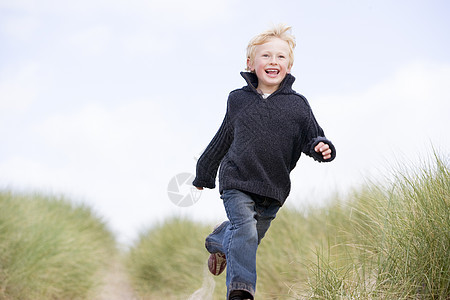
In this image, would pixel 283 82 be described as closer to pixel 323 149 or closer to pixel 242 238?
pixel 323 149

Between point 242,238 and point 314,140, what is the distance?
0.64 metres

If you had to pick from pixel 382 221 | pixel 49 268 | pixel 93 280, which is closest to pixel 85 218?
pixel 93 280

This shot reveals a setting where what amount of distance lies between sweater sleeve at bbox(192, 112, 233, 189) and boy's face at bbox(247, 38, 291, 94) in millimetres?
339

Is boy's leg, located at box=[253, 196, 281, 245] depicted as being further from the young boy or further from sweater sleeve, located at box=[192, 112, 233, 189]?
sweater sleeve, located at box=[192, 112, 233, 189]

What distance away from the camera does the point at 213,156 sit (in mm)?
3018

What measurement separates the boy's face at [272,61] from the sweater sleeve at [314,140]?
30cm

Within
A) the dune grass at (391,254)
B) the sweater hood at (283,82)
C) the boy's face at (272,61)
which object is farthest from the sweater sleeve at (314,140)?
the dune grass at (391,254)

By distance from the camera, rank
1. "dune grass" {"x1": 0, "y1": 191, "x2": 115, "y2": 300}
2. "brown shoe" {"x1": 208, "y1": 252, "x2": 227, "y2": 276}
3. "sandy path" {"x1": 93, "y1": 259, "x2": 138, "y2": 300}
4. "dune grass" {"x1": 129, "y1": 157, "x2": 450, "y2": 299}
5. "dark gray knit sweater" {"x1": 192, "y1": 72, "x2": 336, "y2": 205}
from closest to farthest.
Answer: "dark gray knit sweater" {"x1": 192, "y1": 72, "x2": 336, "y2": 205} < "dune grass" {"x1": 129, "y1": 157, "x2": 450, "y2": 299} < "brown shoe" {"x1": 208, "y1": 252, "x2": 227, "y2": 276} < "dune grass" {"x1": 0, "y1": 191, "x2": 115, "y2": 300} < "sandy path" {"x1": 93, "y1": 259, "x2": 138, "y2": 300}

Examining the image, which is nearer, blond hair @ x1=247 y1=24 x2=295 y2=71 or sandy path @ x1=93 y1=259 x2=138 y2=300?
blond hair @ x1=247 y1=24 x2=295 y2=71

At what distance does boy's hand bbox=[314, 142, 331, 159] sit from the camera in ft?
8.66

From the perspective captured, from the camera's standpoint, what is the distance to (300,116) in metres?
2.77

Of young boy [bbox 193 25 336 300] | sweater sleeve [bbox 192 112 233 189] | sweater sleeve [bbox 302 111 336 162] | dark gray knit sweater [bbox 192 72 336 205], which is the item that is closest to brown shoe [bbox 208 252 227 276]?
young boy [bbox 193 25 336 300]

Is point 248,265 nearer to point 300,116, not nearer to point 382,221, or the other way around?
point 300,116

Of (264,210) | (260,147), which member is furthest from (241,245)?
(260,147)
